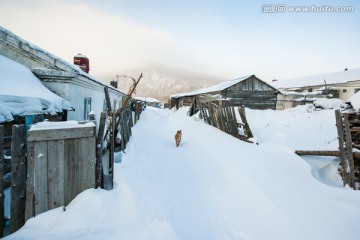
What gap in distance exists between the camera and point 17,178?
2822 mm

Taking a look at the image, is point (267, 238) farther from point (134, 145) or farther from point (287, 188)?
point (134, 145)

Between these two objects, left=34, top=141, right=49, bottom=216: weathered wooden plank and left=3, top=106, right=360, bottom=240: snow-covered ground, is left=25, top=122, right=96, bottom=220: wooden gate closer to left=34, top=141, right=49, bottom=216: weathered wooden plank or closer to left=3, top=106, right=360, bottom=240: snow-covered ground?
left=34, top=141, right=49, bottom=216: weathered wooden plank

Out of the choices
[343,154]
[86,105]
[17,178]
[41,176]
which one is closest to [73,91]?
[86,105]

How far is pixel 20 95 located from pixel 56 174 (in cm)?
269

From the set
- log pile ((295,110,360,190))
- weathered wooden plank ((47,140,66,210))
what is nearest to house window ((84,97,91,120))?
weathered wooden plank ((47,140,66,210))

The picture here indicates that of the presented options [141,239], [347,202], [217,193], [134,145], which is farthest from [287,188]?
[134,145]

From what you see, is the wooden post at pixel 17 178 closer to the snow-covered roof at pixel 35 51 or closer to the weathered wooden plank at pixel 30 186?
the weathered wooden plank at pixel 30 186

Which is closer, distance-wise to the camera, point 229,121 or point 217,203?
point 217,203

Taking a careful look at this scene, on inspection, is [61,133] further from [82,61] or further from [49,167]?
[82,61]

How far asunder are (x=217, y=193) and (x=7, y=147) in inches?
194

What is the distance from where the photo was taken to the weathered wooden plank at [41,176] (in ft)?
9.83

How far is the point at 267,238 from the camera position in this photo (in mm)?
3006

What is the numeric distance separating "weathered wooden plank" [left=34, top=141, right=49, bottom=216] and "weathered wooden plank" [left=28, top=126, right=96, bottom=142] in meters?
0.10

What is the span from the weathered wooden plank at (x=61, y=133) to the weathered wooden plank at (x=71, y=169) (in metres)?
0.10
